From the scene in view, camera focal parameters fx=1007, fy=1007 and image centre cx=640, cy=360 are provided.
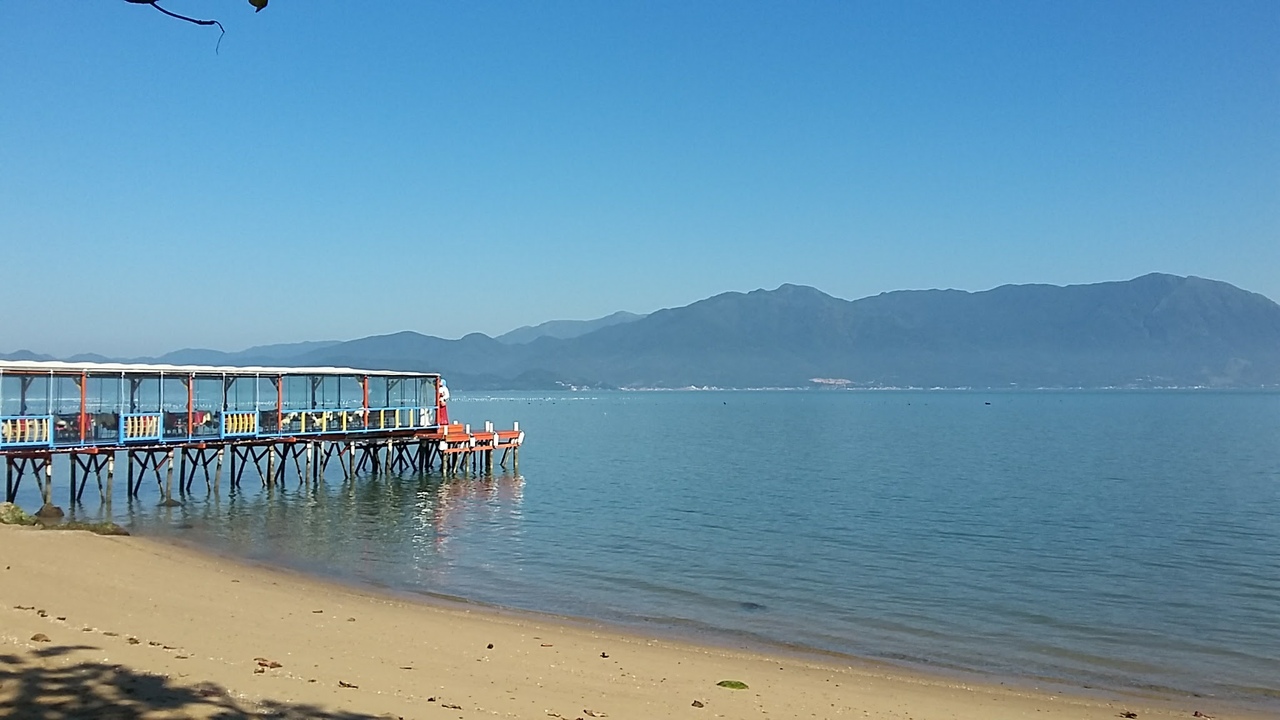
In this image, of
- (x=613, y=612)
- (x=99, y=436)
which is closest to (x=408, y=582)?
(x=613, y=612)

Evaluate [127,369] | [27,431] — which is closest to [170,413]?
[127,369]

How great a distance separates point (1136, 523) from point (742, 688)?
25.9m

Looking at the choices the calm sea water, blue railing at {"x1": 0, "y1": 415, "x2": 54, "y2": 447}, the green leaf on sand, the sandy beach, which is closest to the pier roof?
blue railing at {"x1": 0, "y1": 415, "x2": 54, "y2": 447}

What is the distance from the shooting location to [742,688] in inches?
498

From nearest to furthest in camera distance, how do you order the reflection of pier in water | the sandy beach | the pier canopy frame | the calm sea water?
the sandy beach, the calm sea water, the pier canopy frame, the reflection of pier in water

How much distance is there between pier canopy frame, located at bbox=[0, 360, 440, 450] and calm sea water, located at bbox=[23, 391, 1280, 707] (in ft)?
8.18

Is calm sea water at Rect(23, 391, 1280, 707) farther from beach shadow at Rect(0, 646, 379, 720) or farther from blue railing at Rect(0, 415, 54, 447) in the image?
beach shadow at Rect(0, 646, 379, 720)

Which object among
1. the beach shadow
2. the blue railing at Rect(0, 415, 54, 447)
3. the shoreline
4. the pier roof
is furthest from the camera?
the pier roof

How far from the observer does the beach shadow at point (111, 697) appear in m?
8.34

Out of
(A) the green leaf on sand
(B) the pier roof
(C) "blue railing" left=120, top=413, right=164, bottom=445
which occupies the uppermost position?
(B) the pier roof

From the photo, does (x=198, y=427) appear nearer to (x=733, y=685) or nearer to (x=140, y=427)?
(x=140, y=427)

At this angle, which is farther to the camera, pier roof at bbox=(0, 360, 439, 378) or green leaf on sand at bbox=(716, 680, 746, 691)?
pier roof at bbox=(0, 360, 439, 378)

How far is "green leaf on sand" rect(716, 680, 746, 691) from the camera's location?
12656 mm

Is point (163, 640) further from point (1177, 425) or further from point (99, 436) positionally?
point (1177, 425)
